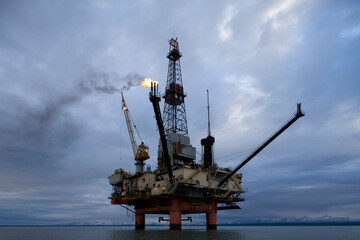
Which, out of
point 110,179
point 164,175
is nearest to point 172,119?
point 164,175

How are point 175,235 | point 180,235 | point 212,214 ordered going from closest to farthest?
point 175,235 → point 180,235 → point 212,214

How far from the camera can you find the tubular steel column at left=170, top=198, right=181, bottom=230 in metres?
47.8

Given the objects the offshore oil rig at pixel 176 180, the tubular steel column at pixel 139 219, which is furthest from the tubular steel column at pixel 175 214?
the tubular steel column at pixel 139 219

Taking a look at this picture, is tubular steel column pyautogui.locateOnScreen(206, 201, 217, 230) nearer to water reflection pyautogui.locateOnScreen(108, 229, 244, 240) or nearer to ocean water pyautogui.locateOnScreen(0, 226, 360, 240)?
ocean water pyautogui.locateOnScreen(0, 226, 360, 240)

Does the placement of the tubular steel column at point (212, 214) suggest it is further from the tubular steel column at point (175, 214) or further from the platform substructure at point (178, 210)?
the tubular steel column at point (175, 214)

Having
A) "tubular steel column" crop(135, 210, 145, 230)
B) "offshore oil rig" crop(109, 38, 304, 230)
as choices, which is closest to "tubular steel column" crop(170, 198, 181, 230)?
"offshore oil rig" crop(109, 38, 304, 230)

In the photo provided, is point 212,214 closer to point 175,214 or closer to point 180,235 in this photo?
point 175,214

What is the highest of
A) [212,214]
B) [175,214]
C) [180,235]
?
[175,214]

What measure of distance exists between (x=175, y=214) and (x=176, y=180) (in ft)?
20.5

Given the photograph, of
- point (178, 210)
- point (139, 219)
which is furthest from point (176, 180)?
point (139, 219)

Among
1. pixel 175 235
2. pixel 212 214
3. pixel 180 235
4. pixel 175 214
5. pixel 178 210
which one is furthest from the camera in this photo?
pixel 212 214

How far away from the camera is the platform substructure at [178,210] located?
48.0m

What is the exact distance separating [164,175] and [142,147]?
10.6 meters

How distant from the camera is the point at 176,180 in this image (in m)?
46.0
